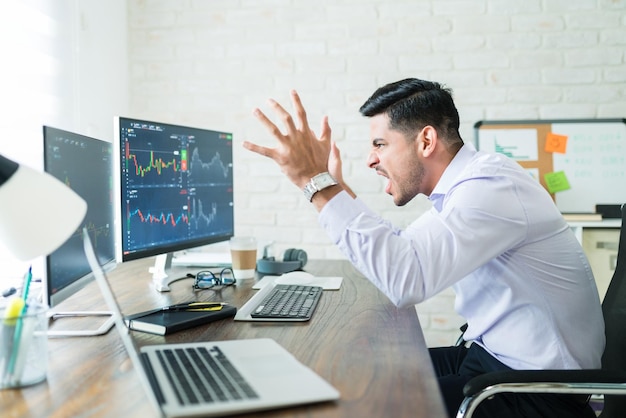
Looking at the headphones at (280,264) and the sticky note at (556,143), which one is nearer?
the headphones at (280,264)

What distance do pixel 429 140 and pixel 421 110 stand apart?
8cm

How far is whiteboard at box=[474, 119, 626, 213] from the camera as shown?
276 centimetres

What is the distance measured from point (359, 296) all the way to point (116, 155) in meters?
0.72

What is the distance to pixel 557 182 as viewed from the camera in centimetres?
278

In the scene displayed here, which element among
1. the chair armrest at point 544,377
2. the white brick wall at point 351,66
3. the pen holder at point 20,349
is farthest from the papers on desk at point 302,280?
the white brick wall at point 351,66

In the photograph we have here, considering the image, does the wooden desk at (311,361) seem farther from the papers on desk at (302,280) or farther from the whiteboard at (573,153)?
the whiteboard at (573,153)

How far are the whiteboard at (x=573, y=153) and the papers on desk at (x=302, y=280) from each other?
137 cm

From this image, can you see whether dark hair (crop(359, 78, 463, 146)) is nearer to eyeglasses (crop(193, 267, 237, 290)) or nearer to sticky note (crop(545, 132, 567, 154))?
eyeglasses (crop(193, 267, 237, 290))

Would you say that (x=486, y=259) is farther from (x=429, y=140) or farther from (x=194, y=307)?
(x=194, y=307)

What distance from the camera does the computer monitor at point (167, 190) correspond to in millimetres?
1501

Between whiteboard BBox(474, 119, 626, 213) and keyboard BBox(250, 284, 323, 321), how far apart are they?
5.15 ft

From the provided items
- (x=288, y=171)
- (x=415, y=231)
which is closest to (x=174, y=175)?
(x=288, y=171)

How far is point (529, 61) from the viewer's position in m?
2.80

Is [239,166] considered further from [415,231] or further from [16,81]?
[415,231]
